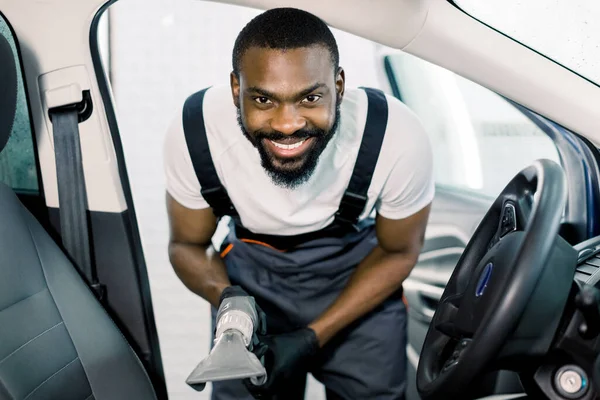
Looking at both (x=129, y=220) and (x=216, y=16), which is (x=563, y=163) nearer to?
(x=129, y=220)

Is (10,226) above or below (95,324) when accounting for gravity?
above

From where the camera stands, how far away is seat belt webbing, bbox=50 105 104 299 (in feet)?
4.72

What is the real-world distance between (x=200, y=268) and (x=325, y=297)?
289 mm

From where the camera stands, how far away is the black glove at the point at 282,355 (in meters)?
1.33

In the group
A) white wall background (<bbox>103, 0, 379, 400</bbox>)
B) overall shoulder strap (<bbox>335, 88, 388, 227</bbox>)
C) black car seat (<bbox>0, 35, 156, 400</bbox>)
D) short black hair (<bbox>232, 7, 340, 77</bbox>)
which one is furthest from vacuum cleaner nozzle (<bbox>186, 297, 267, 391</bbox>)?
white wall background (<bbox>103, 0, 379, 400</bbox>)

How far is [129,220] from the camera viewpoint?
1.54m

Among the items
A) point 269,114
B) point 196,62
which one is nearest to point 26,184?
point 269,114

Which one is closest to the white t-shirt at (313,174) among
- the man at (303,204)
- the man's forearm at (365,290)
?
the man at (303,204)

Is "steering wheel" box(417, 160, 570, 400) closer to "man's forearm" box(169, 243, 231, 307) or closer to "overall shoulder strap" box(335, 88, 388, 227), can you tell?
"overall shoulder strap" box(335, 88, 388, 227)

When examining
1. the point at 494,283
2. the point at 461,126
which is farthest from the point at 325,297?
the point at 461,126

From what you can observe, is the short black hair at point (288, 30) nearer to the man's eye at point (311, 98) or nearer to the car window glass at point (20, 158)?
the man's eye at point (311, 98)

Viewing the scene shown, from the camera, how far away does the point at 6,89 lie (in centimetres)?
128

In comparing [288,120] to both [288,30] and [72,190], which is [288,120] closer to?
[288,30]

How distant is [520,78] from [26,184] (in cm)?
105
